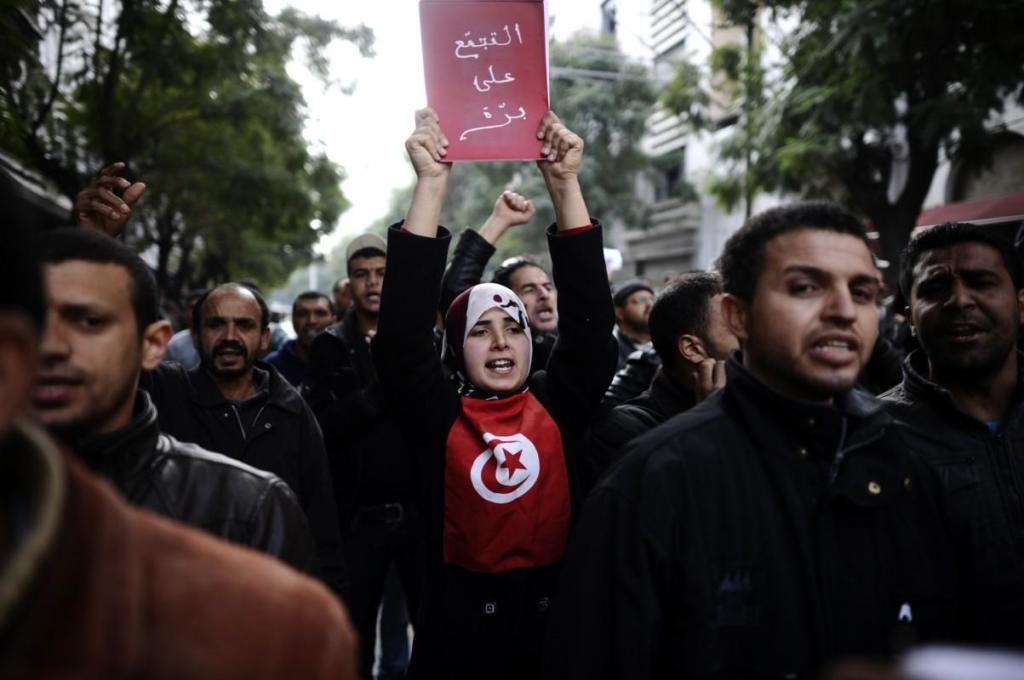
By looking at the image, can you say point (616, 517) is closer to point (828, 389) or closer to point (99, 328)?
point (828, 389)

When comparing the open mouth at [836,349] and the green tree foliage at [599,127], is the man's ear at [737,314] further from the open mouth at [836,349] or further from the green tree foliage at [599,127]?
the green tree foliage at [599,127]

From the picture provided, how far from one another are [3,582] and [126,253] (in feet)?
3.94

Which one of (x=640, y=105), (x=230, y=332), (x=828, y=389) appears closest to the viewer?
(x=828, y=389)

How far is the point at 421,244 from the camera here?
106 inches

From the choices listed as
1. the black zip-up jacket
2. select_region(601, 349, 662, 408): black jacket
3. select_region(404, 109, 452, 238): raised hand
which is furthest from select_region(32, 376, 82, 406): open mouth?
select_region(601, 349, 662, 408): black jacket

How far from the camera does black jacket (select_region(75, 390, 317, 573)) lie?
6.10 feet

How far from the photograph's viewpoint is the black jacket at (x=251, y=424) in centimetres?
344

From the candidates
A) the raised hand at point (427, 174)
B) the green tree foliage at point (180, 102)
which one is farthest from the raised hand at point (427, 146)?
the green tree foliage at point (180, 102)

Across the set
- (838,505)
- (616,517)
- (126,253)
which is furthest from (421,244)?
(838,505)

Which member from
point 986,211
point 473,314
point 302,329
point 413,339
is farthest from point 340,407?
point 986,211

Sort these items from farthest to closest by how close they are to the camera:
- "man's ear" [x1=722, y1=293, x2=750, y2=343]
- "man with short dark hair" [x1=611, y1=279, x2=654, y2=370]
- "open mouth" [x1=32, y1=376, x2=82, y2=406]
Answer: "man with short dark hair" [x1=611, y1=279, x2=654, y2=370] < "man's ear" [x1=722, y1=293, x2=750, y2=343] < "open mouth" [x1=32, y1=376, x2=82, y2=406]

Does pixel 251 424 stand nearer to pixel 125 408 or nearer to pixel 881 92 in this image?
pixel 125 408

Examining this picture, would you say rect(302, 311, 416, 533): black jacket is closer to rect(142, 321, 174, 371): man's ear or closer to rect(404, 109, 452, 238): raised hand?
rect(404, 109, 452, 238): raised hand

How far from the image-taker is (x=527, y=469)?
2.72m
